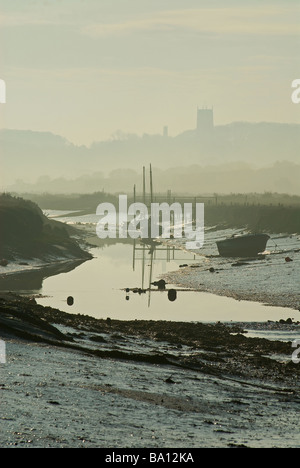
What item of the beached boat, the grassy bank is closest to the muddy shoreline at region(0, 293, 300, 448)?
the grassy bank

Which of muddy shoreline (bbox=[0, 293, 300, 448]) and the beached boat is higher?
muddy shoreline (bbox=[0, 293, 300, 448])

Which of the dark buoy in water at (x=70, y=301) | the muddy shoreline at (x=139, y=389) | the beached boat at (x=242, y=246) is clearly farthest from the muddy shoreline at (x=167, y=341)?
the beached boat at (x=242, y=246)

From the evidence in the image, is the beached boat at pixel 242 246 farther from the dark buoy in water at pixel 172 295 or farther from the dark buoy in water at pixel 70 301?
the dark buoy in water at pixel 70 301

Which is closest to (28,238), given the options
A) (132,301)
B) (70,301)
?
(132,301)

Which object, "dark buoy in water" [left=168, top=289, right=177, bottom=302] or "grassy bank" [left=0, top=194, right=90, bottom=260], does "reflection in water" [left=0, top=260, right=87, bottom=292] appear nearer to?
"grassy bank" [left=0, top=194, right=90, bottom=260]

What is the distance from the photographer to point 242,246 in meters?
93.9

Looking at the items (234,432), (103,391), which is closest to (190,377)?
(103,391)

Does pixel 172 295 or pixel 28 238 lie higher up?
pixel 28 238

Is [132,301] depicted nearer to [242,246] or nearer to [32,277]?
[32,277]

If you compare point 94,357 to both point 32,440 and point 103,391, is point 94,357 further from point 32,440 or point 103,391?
point 32,440

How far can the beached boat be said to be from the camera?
306 ft

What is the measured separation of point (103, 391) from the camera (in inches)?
845

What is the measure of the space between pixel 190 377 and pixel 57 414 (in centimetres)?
705

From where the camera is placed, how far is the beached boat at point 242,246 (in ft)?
306
